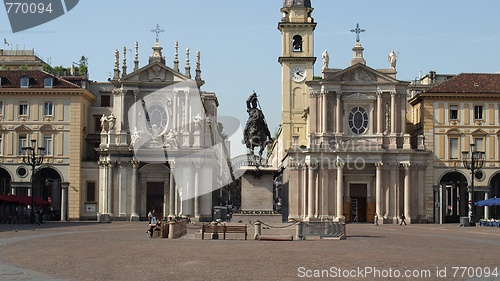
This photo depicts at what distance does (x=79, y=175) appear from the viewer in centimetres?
8681

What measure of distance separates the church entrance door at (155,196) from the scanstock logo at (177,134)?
2.55 meters

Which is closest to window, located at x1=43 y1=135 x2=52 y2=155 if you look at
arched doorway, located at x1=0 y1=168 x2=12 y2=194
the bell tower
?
arched doorway, located at x1=0 y1=168 x2=12 y2=194

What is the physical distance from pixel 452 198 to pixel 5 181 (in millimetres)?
46601

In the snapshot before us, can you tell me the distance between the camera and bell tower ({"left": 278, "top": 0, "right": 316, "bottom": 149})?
100375 mm

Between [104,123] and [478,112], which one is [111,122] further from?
[478,112]

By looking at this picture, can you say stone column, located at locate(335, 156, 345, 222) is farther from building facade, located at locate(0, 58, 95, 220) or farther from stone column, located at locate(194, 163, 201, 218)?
building facade, located at locate(0, 58, 95, 220)

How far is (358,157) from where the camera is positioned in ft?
283

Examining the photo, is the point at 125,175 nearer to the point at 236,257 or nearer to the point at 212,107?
the point at 212,107

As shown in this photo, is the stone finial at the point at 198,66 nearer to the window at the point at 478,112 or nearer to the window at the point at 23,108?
the window at the point at 23,108

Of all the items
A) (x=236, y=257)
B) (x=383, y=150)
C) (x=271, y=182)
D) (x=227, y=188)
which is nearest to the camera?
(x=236, y=257)

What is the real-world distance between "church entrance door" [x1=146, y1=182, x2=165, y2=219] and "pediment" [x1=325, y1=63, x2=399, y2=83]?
20253 mm

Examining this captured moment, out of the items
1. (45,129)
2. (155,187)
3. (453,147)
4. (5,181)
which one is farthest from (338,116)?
(5,181)

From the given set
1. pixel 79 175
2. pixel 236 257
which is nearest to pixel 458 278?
pixel 236 257

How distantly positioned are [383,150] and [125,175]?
25454 mm
